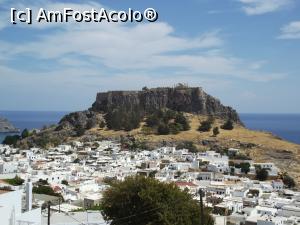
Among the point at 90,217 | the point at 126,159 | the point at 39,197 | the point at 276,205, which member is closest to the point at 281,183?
the point at 276,205

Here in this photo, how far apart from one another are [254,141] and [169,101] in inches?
1130

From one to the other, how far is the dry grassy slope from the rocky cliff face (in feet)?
25.0

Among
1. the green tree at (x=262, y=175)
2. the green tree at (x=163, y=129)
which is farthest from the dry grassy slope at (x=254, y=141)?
the green tree at (x=262, y=175)

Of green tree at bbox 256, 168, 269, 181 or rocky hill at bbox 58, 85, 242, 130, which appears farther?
rocky hill at bbox 58, 85, 242, 130

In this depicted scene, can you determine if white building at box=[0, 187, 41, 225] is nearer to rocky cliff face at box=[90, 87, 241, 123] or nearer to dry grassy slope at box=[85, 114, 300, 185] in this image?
dry grassy slope at box=[85, 114, 300, 185]

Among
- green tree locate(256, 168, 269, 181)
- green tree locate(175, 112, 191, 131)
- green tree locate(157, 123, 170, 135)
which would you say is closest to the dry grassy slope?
green tree locate(175, 112, 191, 131)

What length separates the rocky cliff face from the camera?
10606cm

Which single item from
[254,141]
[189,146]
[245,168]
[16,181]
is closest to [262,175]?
[245,168]

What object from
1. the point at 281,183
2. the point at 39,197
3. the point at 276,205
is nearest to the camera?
the point at 39,197

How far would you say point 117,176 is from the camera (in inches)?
2197

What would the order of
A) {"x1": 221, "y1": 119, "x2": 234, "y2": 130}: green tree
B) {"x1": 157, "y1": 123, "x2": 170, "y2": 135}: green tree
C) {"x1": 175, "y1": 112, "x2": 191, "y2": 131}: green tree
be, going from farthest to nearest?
{"x1": 221, "y1": 119, "x2": 234, "y2": 130}: green tree < {"x1": 175, "y1": 112, "x2": 191, "y2": 131}: green tree < {"x1": 157, "y1": 123, "x2": 170, "y2": 135}: green tree

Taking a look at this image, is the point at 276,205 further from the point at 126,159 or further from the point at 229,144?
the point at 229,144

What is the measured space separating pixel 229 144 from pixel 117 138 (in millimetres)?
20992

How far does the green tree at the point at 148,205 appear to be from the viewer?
22.8 meters
